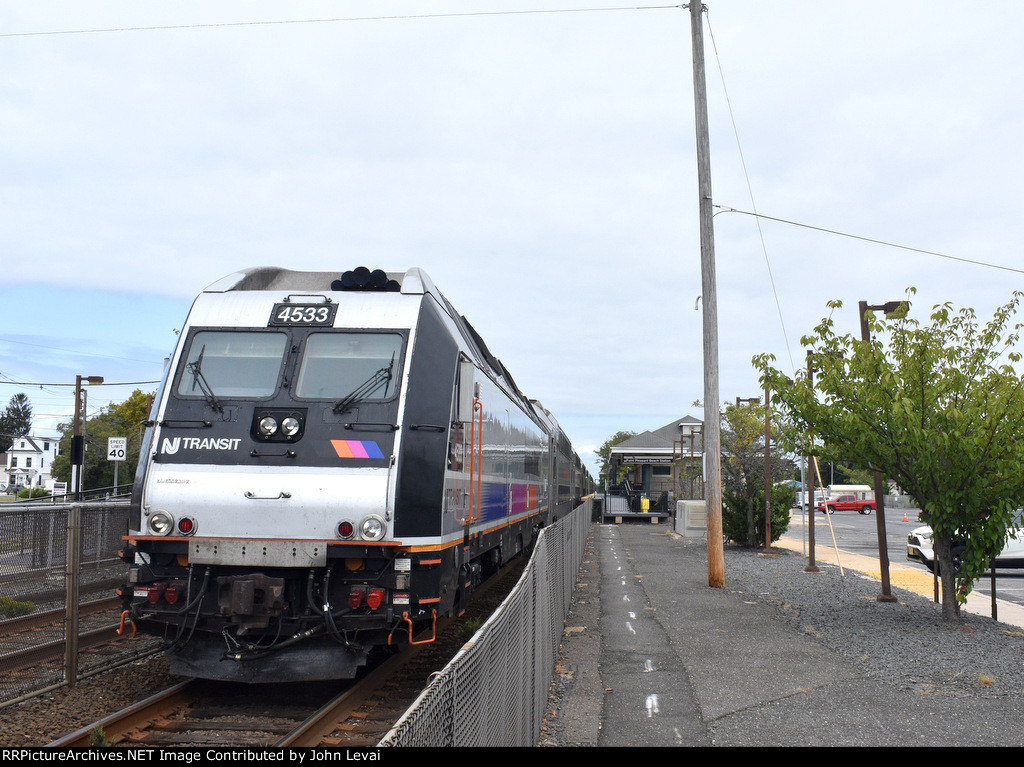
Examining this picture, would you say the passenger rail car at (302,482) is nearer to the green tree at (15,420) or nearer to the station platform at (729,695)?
the station platform at (729,695)

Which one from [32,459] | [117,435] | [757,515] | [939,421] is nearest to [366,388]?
[939,421]

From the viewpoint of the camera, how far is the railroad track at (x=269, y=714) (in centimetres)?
586

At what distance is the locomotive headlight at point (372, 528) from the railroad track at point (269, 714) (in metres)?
1.28

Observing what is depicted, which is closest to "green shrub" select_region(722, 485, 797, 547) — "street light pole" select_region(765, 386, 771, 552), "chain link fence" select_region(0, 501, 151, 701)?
"street light pole" select_region(765, 386, 771, 552)

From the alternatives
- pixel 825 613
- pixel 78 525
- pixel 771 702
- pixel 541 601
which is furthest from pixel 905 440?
pixel 78 525

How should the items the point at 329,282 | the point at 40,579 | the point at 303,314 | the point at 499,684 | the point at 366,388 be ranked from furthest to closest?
the point at 329,282
the point at 40,579
the point at 303,314
the point at 366,388
the point at 499,684

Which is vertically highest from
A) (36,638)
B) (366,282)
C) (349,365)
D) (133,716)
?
(366,282)

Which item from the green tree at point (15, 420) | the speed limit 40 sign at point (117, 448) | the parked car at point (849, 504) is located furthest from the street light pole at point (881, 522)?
the green tree at point (15, 420)

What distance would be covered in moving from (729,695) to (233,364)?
197 inches

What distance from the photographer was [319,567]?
666cm

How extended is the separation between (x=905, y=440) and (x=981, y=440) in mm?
797

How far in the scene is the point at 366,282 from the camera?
809 centimetres

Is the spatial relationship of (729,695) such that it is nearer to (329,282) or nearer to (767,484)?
(329,282)

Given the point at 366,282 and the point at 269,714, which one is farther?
the point at 366,282
